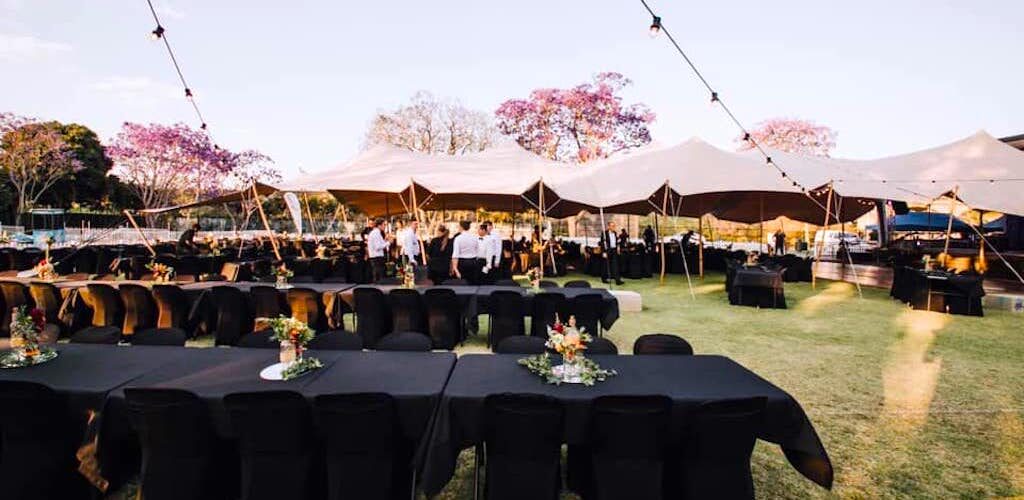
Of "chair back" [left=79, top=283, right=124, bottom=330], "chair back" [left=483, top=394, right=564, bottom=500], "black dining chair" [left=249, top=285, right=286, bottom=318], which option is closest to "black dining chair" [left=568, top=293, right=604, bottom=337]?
"chair back" [left=483, top=394, right=564, bottom=500]

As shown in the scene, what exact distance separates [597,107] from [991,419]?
2395 cm

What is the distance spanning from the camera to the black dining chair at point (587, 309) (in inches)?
266

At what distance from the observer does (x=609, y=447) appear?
112 inches

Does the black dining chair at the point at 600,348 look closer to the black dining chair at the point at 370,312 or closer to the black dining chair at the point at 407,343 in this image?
the black dining chair at the point at 407,343

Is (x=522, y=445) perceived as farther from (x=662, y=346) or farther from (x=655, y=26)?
(x=655, y=26)

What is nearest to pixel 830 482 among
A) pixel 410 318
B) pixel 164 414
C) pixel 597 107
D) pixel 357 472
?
pixel 357 472

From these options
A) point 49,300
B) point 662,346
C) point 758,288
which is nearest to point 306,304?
point 49,300

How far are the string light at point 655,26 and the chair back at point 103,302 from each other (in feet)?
25.6

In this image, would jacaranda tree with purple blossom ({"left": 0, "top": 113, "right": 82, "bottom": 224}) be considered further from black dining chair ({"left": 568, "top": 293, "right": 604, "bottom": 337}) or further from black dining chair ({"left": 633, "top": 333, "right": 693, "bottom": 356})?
black dining chair ({"left": 633, "top": 333, "right": 693, "bottom": 356})

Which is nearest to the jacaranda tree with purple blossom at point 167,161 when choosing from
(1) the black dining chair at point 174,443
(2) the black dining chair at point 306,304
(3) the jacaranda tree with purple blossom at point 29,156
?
(3) the jacaranda tree with purple blossom at point 29,156

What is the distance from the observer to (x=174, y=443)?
2.88 m

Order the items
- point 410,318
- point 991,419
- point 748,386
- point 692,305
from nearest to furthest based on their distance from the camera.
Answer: point 748,386
point 991,419
point 410,318
point 692,305

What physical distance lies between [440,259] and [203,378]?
30.8 feet

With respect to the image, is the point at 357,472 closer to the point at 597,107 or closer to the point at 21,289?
the point at 21,289
